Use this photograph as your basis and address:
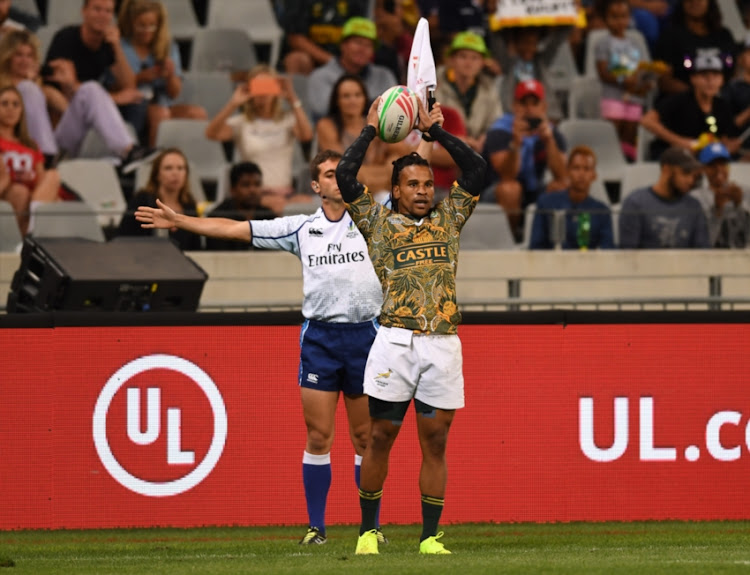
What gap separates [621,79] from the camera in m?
17.0

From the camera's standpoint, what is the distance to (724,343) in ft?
35.3

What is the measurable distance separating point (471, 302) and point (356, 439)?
7.60ft

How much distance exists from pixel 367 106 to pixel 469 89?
5.84ft

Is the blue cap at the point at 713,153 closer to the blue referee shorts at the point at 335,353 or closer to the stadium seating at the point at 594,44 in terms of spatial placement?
the stadium seating at the point at 594,44

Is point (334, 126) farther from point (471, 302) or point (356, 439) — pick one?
point (356, 439)

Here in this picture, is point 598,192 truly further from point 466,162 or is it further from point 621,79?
point 466,162

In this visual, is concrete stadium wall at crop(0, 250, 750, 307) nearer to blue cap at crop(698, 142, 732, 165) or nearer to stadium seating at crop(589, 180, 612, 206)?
blue cap at crop(698, 142, 732, 165)

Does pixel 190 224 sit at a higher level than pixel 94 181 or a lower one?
lower

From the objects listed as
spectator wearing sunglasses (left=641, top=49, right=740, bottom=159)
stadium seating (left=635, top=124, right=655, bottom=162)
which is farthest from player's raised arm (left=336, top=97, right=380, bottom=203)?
stadium seating (left=635, top=124, right=655, bottom=162)

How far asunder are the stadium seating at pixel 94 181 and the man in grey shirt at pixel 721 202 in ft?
18.0

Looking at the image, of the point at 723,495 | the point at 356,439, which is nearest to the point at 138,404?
the point at 356,439

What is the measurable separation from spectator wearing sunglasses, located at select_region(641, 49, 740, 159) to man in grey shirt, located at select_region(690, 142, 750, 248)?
135 centimetres

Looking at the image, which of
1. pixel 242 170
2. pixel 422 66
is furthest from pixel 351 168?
pixel 242 170

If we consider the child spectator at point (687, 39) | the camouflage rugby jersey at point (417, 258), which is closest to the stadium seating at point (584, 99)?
the child spectator at point (687, 39)
